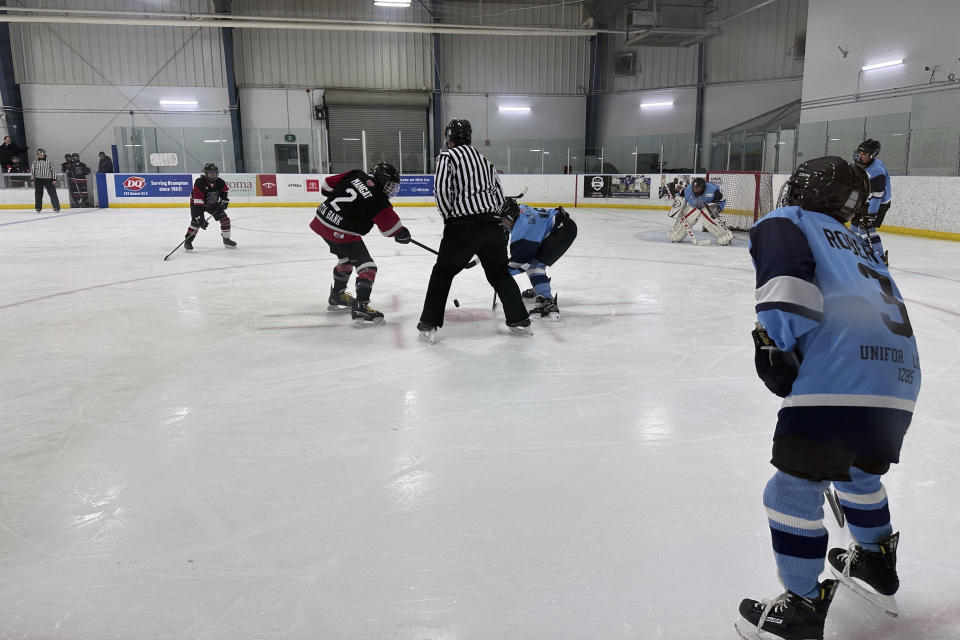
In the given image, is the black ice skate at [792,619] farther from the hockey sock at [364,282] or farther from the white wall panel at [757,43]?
the white wall panel at [757,43]

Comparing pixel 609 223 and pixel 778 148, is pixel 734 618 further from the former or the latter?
pixel 778 148

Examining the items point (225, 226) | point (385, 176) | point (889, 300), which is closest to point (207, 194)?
point (225, 226)

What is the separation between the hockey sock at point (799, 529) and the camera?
1.43 metres

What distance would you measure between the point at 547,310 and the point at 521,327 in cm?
61

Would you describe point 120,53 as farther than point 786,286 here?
Yes

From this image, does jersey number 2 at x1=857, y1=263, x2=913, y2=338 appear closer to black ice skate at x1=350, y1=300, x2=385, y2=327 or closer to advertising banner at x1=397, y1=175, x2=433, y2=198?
black ice skate at x1=350, y1=300, x2=385, y2=327

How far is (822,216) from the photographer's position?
56.2 inches

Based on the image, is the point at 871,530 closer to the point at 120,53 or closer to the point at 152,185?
Result: the point at 152,185

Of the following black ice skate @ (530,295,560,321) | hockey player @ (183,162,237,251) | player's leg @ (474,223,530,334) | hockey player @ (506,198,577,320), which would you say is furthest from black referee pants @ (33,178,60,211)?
player's leg @ (474,223,530,334)

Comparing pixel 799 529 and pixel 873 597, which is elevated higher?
pixel 799 529

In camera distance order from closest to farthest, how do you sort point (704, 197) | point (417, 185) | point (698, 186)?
point (698, 186) < point (704, 197) < point (417, 185)

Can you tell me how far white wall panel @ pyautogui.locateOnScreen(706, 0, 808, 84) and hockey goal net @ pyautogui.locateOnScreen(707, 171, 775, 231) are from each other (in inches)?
305

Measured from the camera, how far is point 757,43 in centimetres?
1867

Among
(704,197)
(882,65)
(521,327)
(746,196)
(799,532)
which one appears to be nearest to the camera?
(799,532)
